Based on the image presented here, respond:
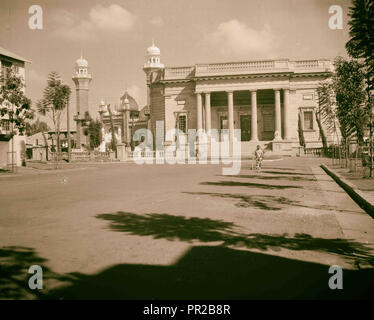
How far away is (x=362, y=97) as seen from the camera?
1964 centimetres

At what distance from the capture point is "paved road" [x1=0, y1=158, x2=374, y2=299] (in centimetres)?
442

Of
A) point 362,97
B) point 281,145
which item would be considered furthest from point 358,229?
point 281,145

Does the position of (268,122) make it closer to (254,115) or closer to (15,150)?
(254,115)

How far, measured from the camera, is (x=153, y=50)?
96.8 metres

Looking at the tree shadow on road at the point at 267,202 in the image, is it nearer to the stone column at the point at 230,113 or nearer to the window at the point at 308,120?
the stone column at the point at 230,113

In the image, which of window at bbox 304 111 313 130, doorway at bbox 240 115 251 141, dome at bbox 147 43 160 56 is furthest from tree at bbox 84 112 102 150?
window at bbox 304 111 313 130

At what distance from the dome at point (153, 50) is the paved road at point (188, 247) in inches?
3489

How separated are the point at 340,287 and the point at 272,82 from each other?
51.1 m

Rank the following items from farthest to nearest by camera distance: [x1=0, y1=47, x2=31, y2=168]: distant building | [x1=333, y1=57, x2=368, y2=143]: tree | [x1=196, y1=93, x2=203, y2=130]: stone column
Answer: [x1=196, y1=93, x2=203, y2=130]: stone column
[x1=0, y1=47, x2=31, y2=168]: distant building
[x1=333, y1=57, x2=368, y2=143]: tree

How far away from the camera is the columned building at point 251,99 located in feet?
174

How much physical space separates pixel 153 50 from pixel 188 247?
94.8m

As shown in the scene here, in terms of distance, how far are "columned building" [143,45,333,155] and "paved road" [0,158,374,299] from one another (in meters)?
40.2

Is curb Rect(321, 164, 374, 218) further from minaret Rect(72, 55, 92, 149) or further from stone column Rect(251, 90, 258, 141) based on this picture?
minaret Rect(72, 55, 92, 149)

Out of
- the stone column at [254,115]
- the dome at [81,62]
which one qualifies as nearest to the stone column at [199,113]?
the stone column at [254,115]
